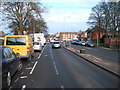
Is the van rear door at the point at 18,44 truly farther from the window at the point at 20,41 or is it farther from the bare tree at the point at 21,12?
the bare tree at the point at 21,12

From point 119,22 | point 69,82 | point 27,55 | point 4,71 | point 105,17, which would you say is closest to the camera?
point 4,71

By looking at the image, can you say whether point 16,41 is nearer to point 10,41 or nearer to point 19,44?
point 19,44

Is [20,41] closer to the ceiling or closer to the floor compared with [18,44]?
closer to the ceiling

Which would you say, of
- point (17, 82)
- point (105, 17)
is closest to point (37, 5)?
point (105, 17)

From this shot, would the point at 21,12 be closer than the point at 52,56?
No

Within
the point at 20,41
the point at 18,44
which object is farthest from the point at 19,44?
the point at 20,41

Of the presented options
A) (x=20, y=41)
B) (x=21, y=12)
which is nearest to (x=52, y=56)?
(x=20, y=41)

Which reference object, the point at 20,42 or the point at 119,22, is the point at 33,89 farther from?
the point at 119,22

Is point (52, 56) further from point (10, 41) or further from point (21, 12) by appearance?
point (21, 12)

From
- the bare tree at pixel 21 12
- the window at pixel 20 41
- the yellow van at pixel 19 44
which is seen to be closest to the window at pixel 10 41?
the yellow van at pixel 19 44

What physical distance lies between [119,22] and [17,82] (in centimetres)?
3644

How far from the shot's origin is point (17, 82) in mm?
6500

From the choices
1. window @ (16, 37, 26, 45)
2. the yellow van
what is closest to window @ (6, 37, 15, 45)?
the yellow van

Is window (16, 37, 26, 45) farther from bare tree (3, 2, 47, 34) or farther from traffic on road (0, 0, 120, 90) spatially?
bare tree (3, 2, 47, 34)
